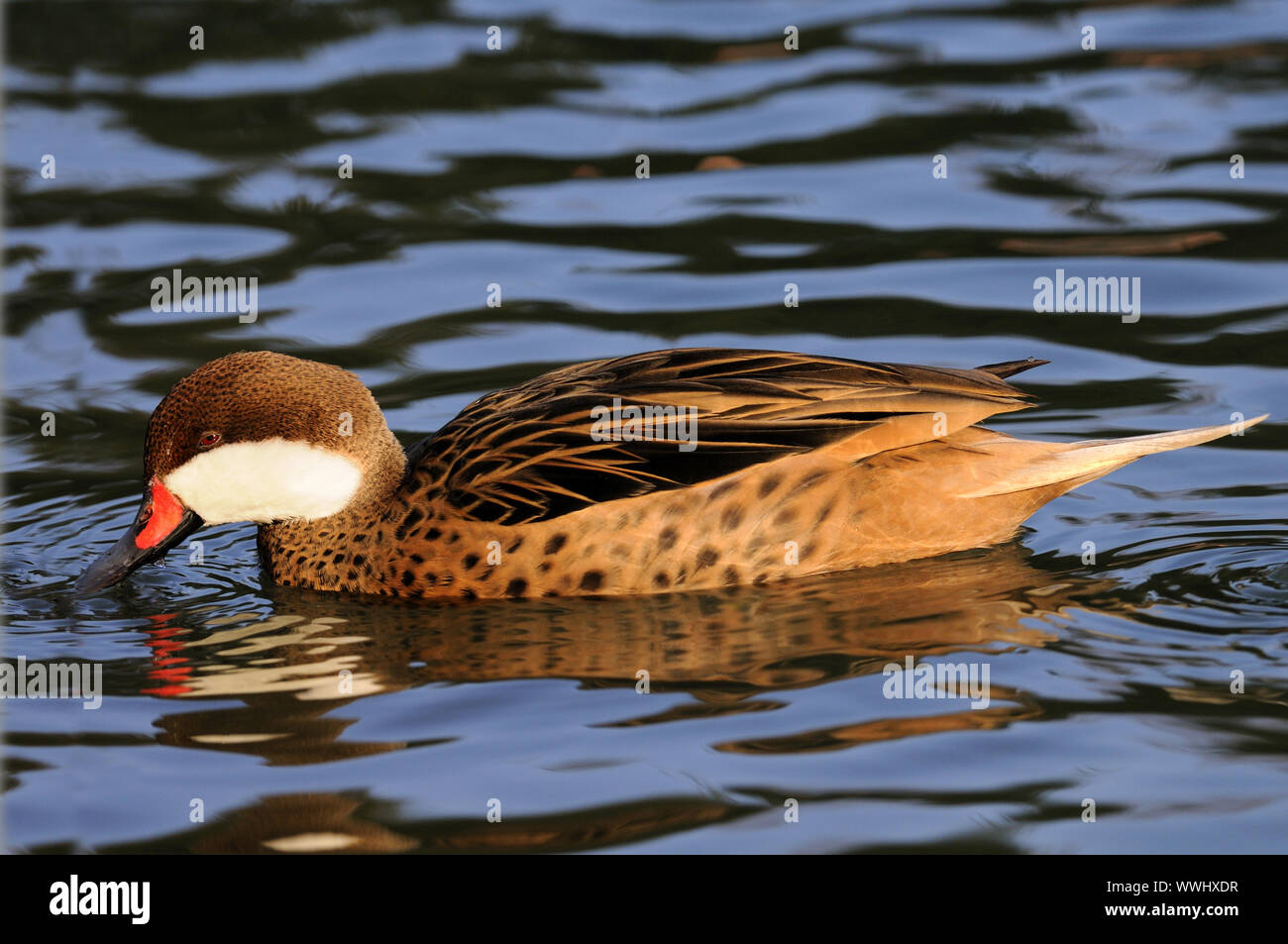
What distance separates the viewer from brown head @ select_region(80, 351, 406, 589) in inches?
301

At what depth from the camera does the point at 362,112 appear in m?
13.9

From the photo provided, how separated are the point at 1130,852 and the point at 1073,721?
2.67 ft

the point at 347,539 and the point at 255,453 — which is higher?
the point at 255,453

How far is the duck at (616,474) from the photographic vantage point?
7.43 meters

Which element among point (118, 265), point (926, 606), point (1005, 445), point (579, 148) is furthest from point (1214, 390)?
point (118, 265)

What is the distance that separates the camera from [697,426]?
24.5 feet

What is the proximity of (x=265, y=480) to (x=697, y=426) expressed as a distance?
178 cm

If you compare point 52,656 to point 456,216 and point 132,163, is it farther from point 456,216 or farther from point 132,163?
point 132,163

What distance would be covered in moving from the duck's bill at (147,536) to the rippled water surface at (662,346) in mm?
139
